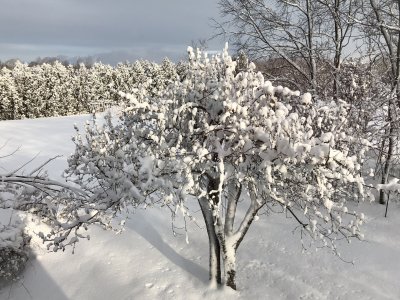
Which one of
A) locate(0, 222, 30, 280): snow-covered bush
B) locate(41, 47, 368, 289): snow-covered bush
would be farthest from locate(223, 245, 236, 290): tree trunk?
locate(0, 222, 30, 280): snow-covered bush

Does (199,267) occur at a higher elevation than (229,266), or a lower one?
lower

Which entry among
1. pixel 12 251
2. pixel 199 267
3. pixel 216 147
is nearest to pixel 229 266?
pixel 199 267

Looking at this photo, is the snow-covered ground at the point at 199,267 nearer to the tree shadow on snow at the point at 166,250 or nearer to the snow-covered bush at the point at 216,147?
the tree shadow on snow at the point at 166,250

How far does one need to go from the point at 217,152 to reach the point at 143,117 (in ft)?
4.17

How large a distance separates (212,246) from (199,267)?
1362mm

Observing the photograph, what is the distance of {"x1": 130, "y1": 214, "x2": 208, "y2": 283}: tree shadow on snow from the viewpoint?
9.15 metres

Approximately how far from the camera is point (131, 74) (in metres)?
46.9

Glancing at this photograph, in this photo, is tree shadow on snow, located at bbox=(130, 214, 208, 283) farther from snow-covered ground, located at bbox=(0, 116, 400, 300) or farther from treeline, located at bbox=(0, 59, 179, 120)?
treeline, located at bbox=(0, 59, 179, 120)

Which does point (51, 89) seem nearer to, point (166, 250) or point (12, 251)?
point (12, 251)

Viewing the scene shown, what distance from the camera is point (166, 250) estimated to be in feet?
33.7

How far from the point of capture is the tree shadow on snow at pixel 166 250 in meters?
9.15

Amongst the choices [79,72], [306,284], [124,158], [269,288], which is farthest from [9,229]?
[79,72]

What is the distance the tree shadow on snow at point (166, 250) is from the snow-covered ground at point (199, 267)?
0.02 metres

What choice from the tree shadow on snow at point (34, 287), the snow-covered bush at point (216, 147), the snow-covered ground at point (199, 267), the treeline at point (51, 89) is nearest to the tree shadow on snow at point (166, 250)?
the snow-covered ground at point (199, 267)
